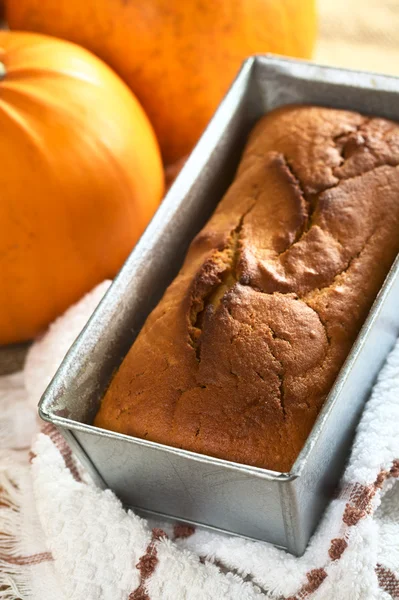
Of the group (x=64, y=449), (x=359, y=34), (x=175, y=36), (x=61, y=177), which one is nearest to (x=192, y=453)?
(x=64, y=449)

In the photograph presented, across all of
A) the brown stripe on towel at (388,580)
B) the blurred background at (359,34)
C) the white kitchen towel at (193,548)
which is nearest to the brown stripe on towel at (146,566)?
the white kitchen towel at (193,548)

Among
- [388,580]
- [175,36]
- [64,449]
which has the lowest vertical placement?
[64,449]

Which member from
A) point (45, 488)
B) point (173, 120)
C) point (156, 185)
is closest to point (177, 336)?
point (45, 488)

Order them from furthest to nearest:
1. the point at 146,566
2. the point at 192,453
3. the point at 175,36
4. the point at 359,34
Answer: the point at 359,34 < the point at 175,36 < the point at 146,566 < the point at 192,453

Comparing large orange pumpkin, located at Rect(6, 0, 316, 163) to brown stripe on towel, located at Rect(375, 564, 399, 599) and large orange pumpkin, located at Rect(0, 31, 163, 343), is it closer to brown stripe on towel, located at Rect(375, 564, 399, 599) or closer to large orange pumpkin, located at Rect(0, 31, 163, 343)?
large orange pumpkin, located at Rect(0, 31, 163, 343)

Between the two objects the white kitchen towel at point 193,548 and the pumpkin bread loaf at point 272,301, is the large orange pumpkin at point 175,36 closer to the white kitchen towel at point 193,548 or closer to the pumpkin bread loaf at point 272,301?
the pumpkin bread loaf at point 272,301

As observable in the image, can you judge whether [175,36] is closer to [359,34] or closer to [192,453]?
[359,34]

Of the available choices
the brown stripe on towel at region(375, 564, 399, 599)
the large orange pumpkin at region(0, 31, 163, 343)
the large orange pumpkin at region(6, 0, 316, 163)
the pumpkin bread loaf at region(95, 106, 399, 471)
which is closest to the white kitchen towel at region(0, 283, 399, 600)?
the brown stripe on towel at region(375, 564, 399, 599)
